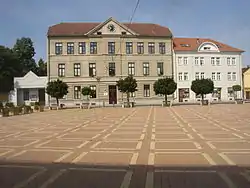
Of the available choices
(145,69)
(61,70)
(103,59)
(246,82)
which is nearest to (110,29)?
(103,59)

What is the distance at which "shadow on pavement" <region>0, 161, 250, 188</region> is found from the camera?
6336mm

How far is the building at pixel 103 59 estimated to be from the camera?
59500 mm

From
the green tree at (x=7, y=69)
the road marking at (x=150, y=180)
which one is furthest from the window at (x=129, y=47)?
the road marking at (x=150, y=180)

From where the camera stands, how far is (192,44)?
70875 mm

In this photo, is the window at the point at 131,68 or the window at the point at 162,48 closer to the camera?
the window at the point at 131,68

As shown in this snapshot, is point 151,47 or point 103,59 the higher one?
point 151,47

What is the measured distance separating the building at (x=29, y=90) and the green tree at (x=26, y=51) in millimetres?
30292

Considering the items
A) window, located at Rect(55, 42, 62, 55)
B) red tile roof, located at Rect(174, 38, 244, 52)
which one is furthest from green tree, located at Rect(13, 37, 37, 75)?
red tile roof, located at Rect(174, 38, 244, 52)

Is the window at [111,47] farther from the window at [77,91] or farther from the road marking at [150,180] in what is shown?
the road marking at [150,180]

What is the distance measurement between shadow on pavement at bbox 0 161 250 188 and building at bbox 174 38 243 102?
59116mm

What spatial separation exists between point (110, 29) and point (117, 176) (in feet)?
180

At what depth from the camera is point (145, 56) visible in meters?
61.4

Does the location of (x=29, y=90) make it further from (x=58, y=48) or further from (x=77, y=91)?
→ (x=58, y=48)

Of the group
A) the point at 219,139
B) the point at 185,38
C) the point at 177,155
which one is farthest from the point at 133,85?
the point at 177,155
